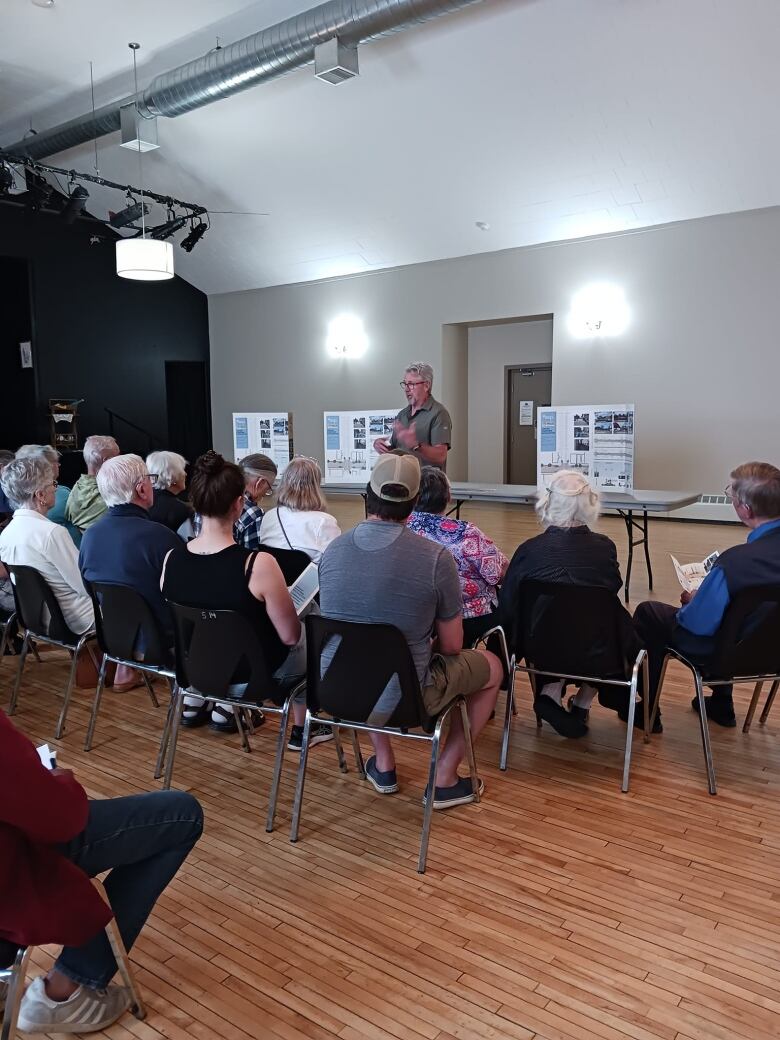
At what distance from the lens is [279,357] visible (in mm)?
12281

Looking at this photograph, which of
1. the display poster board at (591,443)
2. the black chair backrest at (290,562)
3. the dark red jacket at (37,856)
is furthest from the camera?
the display poster board at (591,443)

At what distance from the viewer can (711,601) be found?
105 inches

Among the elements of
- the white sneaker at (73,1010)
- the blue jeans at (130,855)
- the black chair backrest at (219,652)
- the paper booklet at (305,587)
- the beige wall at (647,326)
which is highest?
the beige wall at (647,326)

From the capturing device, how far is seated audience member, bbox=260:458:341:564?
3.29 meters

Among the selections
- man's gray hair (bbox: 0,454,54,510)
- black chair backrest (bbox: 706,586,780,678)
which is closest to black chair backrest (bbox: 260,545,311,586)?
man's gray hair (bbox: 0,454,54,510)

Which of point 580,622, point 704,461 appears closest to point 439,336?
point 704,461

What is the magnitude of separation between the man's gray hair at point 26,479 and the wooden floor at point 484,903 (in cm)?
112

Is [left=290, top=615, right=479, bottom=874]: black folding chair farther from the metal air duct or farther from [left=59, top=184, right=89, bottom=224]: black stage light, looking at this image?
[left=59, top=184, right=89, bottom=224]: black stage light

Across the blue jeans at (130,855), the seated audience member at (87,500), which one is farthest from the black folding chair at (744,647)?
the seated audience member at (87,500)

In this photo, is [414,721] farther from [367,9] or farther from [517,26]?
[517,26]

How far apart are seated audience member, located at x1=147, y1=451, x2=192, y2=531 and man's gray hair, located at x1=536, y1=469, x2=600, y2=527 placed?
6.50 feet

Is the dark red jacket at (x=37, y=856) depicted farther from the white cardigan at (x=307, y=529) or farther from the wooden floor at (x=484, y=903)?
the white cardigan at (x=307, y=529)

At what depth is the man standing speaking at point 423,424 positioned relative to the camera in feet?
17.2

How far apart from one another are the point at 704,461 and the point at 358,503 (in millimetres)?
4766
